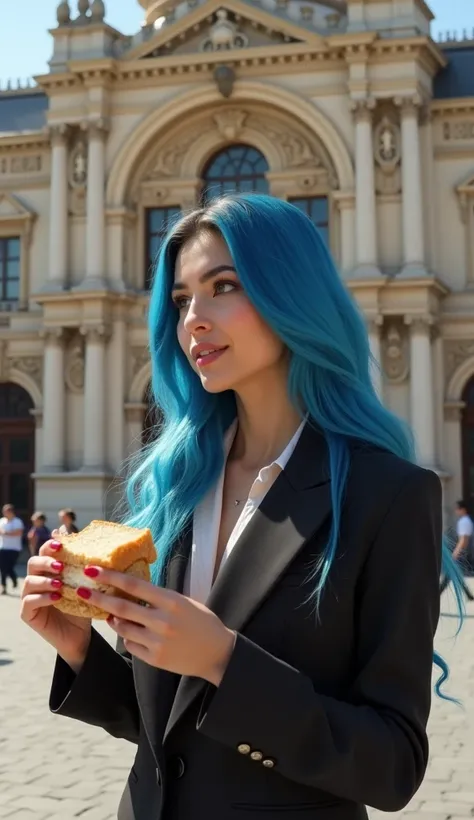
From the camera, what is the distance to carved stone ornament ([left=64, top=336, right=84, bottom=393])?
25.3 m

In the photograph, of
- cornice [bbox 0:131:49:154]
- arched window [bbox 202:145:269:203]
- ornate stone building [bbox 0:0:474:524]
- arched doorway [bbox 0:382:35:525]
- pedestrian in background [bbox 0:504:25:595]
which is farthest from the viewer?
cornice [bbox 0:131:49:154]

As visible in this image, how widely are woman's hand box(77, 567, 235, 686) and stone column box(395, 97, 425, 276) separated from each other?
73.6 feet

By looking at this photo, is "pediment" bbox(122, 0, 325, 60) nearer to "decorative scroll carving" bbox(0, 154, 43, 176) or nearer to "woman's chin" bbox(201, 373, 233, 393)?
"decorative scroll carving" bbox(0, 154, 43, 176)

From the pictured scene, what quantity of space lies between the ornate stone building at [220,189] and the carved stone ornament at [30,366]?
40mm

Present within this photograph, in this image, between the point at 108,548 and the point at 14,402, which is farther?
the point at 14,402

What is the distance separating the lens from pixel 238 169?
84.8 ft

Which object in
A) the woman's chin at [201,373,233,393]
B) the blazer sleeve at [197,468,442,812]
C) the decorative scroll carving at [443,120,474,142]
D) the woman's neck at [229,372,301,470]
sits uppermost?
the decorative scroll carving at [443,120,474,142]

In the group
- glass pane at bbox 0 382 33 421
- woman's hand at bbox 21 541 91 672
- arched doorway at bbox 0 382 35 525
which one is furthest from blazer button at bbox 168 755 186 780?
glass pane at bbox 0 382 33 421

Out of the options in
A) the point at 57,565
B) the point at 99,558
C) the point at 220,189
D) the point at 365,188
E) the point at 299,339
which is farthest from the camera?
the point at 220,189

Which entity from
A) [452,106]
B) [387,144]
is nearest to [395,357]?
[387,144]

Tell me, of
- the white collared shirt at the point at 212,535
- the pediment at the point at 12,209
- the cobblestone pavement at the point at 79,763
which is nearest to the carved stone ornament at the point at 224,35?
the pediment at the point at 12,209

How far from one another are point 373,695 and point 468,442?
23.3 meters

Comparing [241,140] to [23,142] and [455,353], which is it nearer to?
[23,142]

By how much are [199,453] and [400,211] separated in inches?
890
